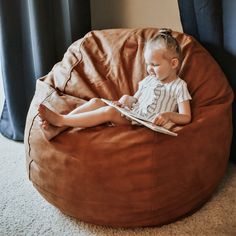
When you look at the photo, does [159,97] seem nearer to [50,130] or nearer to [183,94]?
[183,94]

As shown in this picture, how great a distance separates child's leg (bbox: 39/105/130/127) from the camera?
5.00ft

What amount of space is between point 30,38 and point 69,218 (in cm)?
109

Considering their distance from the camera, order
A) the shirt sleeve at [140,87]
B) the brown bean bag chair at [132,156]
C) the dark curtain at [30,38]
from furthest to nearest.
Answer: the dark curtain at [30,38], the shirt sleeve at [140,87], the brown bean bag chair at [132,156]

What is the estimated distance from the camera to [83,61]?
6.18 feet

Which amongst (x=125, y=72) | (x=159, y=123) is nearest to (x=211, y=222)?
(x=159, y=123)

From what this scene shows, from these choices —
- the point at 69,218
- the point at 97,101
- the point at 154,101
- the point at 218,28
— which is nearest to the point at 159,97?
the point at 154,101

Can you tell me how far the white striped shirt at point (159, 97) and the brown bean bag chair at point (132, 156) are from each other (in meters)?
0.08

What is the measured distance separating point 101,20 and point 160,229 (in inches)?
56.3

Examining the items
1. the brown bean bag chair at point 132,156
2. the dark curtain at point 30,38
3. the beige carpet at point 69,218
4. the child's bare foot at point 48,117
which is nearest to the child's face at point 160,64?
the brown bean bag chair at point 132,156

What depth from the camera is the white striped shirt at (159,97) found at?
64.2 inches

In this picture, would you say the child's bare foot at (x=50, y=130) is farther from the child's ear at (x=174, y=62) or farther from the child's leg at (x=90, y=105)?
the child's ear at (x=174, y=62)

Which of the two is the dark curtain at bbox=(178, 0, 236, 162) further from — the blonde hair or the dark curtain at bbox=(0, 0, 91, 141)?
the dark curtain at bbox=(0, 0, 91, 141)

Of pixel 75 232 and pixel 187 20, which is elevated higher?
pixel 187 20

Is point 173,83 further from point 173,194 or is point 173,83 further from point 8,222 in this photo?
point 8,222
